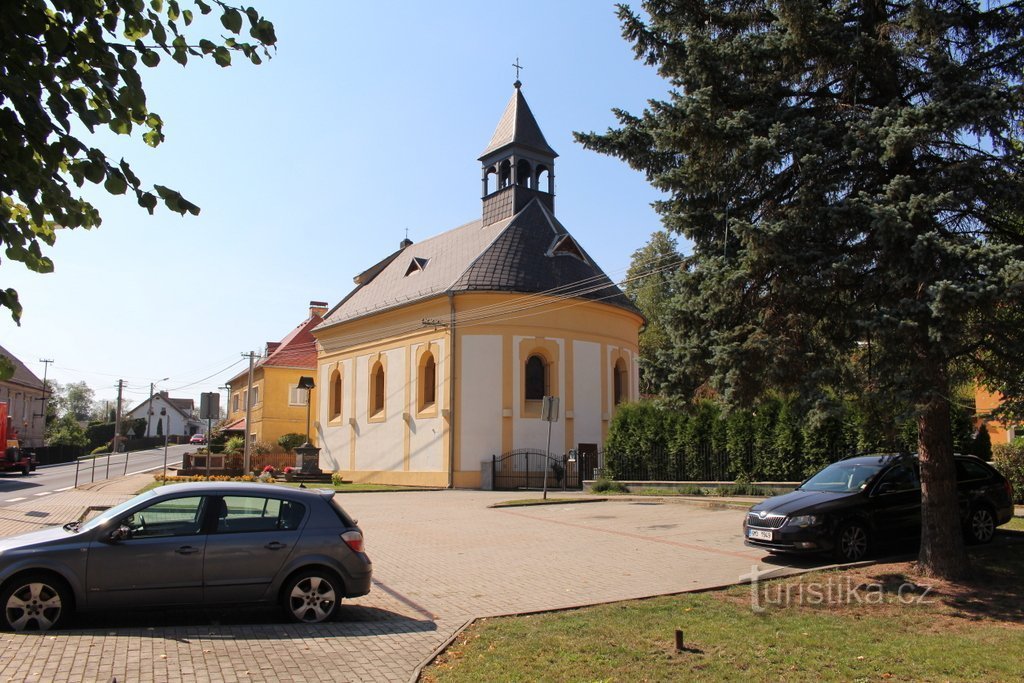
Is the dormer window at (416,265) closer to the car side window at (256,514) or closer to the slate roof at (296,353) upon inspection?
the slate roof at (296,353)

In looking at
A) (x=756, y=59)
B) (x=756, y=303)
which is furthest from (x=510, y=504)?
(x=756, y=59)

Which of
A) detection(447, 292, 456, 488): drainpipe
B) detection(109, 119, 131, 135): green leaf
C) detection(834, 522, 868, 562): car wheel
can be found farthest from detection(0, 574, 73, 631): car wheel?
detection(447, 292, 456, 488): drainpipe

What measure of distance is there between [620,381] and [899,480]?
25558 mm

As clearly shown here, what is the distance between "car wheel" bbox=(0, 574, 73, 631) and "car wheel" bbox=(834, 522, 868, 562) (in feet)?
31.3

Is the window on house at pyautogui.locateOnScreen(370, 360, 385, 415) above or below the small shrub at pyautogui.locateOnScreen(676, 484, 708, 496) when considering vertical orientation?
above

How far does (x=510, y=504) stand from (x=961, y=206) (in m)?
14.1

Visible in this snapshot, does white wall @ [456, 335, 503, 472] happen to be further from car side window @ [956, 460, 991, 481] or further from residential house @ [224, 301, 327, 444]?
car side window @ [956, 460, 991, 481]

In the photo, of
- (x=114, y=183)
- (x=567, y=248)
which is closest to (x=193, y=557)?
(x=114, y=183)

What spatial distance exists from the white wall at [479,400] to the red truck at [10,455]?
26750 mm

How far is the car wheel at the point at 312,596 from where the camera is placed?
8078 mm

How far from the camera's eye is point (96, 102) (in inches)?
179

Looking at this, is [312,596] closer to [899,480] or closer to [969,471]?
[899,480]

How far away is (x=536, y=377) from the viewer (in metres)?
34.3
